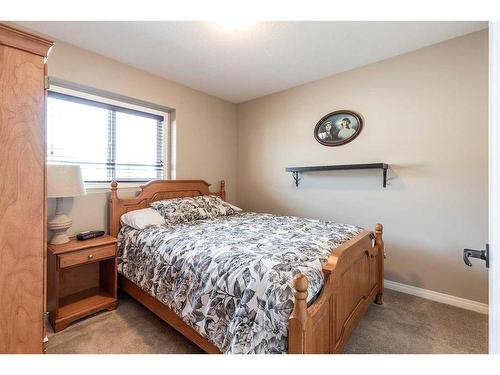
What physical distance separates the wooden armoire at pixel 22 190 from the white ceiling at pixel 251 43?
1279mm

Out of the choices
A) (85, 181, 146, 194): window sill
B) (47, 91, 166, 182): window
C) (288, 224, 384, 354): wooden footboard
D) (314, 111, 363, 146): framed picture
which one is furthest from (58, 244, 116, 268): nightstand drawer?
(314, 111, 363, 146): framed picture

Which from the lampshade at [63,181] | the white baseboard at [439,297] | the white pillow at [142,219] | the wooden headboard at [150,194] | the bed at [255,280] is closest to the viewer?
the bed at [255,280]

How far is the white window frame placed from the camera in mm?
2268

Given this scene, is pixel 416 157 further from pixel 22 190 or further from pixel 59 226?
pixel 59 226

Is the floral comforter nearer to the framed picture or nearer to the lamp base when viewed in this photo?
the lamp base

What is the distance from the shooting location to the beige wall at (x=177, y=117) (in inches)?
88.6

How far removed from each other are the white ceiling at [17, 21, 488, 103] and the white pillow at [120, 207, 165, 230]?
1.62 m

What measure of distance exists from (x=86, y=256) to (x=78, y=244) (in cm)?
13

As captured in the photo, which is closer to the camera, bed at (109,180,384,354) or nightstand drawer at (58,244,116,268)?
bed at (109,180,384,354)

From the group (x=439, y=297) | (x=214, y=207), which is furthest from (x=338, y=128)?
(x=439, y=297)

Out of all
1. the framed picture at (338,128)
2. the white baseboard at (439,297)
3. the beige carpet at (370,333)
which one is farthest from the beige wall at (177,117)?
the white baseboard at (439,297)

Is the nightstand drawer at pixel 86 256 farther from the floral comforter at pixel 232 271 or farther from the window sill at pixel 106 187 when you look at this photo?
the window sill at pixel 106 187

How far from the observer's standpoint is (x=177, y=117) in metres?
3.10

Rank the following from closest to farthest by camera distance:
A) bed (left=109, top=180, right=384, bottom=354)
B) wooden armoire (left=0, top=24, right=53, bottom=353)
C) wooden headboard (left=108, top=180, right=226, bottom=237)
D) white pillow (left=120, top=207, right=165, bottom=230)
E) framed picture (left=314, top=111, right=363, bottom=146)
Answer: wooden armoire (left=0, top=24, right=53, bottom=353), bed (left=109, top=180, right=384, bottom=354), white pillow (left=120, top=207, right=165, bottom=230), wooden headboard (left=108, top=180, right=226, bottom=237), framed picture (left=314, top=111, right=363, bottom=146)
